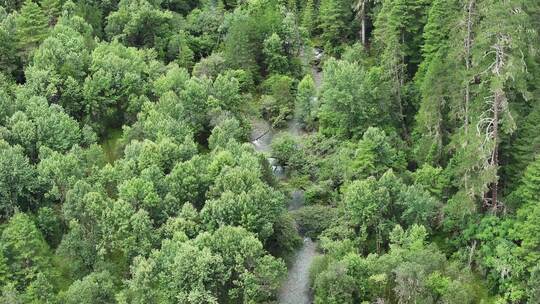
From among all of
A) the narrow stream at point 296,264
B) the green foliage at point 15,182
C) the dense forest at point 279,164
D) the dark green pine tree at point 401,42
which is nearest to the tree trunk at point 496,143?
the dense forest at point 279,164

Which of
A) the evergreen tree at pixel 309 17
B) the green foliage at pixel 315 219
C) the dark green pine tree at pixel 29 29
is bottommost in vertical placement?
the green foliage at pixel 315 219

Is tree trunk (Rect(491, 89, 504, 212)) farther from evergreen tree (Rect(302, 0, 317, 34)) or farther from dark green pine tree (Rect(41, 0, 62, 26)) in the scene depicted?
Result: dark green pine tree (Rect(41, 0, 62, 26))

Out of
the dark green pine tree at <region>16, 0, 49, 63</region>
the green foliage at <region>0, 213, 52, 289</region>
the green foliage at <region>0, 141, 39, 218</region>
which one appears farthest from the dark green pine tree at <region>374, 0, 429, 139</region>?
the dark green pine tree at <region>16, 0, 49, 63</region>

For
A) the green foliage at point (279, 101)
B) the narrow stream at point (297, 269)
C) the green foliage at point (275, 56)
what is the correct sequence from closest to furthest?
1. the narrow stream at point (297, 269)
2. the green foliage at point (279, 101)
3. the green foliage at point (275, 56)

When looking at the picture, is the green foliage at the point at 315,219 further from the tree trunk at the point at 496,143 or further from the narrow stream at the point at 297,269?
the tree trunk at the point at 496,143

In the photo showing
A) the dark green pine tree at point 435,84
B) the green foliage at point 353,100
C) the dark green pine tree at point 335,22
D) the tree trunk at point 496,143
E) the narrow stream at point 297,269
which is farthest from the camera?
the dark green pine tree at point 335,22

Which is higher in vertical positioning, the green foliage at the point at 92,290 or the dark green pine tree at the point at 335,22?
the dark green pine tree at the point at 335,22
